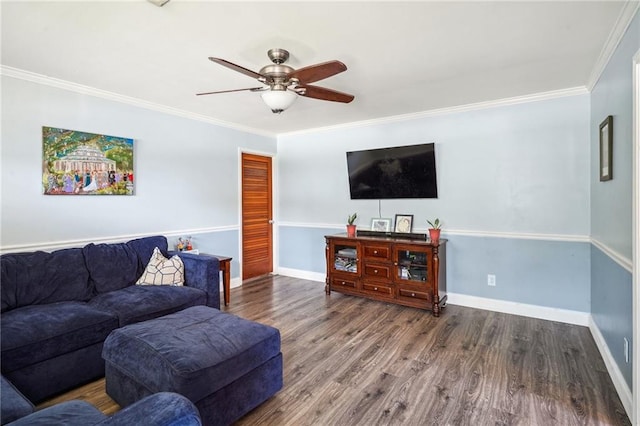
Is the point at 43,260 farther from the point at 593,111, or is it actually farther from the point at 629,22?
the point at 593,111

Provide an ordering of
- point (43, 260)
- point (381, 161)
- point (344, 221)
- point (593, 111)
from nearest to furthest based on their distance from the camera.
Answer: point (43, 260)
point (593, 111)
point (381, 161)
point (344, 221)

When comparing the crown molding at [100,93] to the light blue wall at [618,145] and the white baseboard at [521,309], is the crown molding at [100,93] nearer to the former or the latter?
the white baseboard at [521,309]

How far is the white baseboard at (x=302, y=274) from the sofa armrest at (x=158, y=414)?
12.9 feet

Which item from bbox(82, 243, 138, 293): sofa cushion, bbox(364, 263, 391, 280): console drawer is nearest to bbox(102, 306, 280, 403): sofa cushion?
bbox(82, 243, 138, 293): sofa cushion

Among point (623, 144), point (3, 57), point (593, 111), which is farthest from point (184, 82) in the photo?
point (593, 111)

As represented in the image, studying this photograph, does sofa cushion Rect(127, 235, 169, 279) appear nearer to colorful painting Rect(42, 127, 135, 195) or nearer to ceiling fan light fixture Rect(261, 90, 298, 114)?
colorful painting Rect(42, 127, 135, 195)

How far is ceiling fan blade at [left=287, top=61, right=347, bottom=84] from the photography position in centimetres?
203

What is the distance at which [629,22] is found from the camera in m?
1.94

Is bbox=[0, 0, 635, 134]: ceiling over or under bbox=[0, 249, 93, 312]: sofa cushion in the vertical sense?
over

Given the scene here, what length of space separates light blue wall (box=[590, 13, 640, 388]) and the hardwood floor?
0.32 meters

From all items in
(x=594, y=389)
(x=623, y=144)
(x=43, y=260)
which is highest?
(x=623, y=144)

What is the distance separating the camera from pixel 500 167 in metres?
3.63

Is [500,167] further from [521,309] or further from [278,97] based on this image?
[278,97]

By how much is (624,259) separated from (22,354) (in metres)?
3.73
